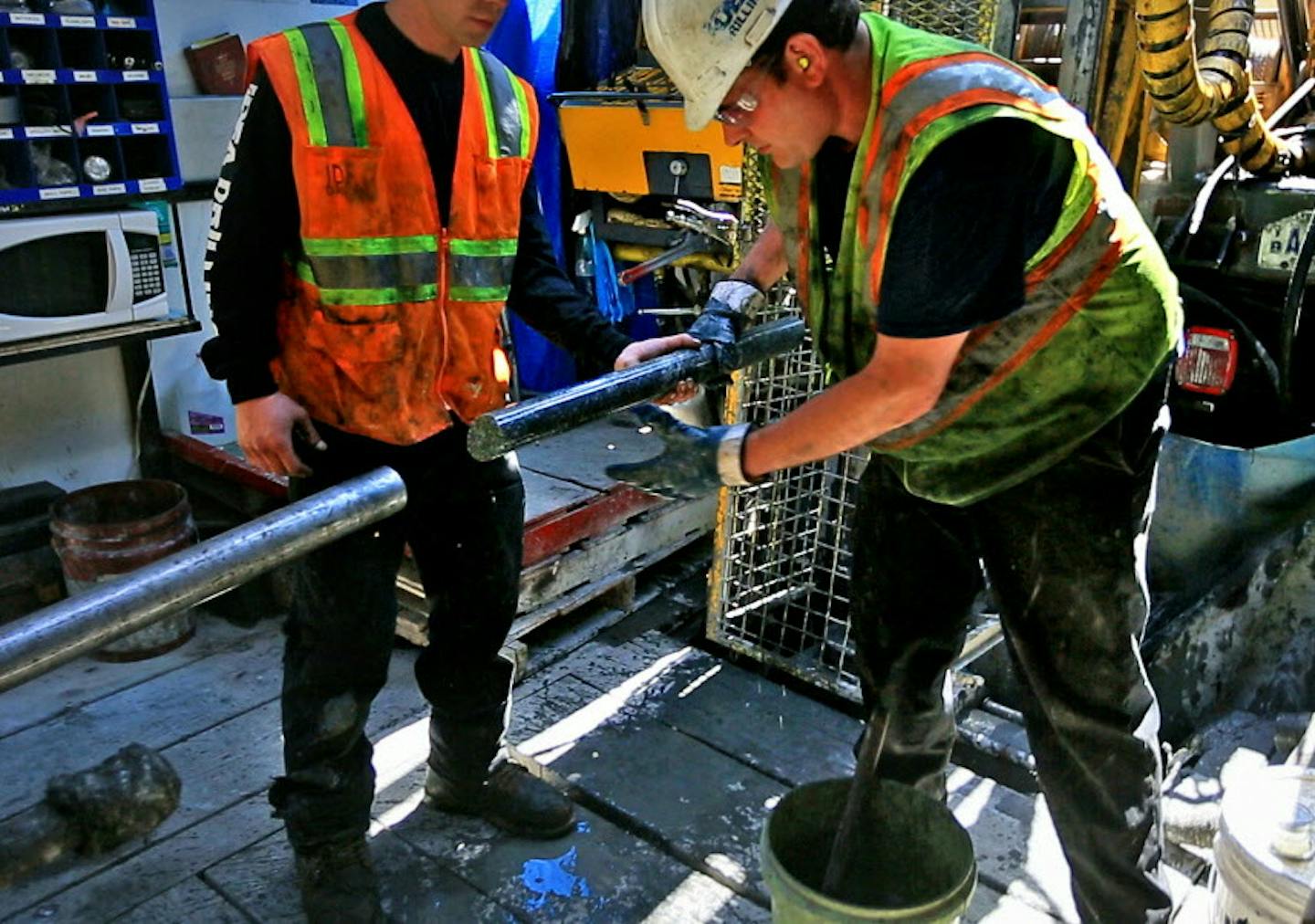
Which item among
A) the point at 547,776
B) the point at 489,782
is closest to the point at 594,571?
the point at 547,776

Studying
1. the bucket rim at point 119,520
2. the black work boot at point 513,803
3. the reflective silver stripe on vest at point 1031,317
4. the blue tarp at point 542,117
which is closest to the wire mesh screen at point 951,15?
the reflective silver stripe on vest at point 1031,317

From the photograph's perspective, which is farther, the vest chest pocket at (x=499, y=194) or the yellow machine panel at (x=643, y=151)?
the yellow machine panel at (x=643, y=151)

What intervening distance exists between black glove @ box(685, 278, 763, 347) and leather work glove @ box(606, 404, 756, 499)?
36 centimetres

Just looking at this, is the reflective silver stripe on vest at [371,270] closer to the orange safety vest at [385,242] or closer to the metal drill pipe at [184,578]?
the orange safety vest at [385,242]

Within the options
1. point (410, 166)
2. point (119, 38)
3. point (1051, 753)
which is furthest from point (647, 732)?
point (119, 38)

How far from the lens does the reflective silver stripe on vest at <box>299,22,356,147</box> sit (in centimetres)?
191

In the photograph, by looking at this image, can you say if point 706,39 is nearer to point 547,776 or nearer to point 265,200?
point 265,200

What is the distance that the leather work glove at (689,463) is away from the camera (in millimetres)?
1709

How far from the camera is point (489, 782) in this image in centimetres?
258

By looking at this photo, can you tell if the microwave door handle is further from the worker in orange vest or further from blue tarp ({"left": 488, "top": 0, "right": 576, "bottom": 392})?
the worker in orange vest

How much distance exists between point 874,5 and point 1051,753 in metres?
1.94

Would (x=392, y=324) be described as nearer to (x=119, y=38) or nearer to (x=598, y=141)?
(x=119, y=38)

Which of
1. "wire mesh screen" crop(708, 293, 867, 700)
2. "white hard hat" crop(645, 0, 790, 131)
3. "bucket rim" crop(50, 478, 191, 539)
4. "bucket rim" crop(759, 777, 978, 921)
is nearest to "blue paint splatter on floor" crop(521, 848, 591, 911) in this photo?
"bucket rim" crop(759, 777, 978, 921)

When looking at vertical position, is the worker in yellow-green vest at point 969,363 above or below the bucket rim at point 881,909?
above
